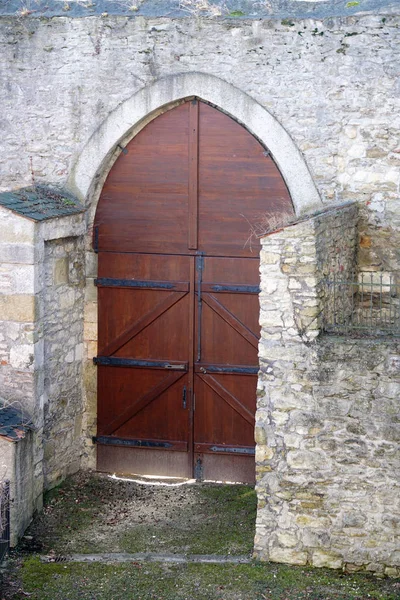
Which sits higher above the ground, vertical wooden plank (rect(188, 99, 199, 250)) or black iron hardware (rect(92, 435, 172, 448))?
vertical wooden plank (rect(188, 99, 199, 250))

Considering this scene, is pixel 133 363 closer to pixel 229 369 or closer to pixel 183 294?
pixel 183 294

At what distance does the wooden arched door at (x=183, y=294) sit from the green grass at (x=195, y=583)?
7.22 feet

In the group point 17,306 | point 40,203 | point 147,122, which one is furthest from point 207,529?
point 147,122

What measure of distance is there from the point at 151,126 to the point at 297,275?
9.89 ft

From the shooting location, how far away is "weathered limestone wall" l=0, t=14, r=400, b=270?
9273 mm

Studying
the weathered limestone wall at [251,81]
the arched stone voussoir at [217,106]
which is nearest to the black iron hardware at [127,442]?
the arched stone voussoir at [217,106]

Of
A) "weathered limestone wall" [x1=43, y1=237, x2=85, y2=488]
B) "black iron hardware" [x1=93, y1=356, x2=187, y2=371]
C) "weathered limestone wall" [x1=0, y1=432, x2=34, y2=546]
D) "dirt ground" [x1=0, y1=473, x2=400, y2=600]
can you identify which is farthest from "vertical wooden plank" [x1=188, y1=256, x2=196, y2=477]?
"weathered limestone wall" [x1=0, y1=432, x2=34, y2=546]

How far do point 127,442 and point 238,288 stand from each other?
2.11 metres

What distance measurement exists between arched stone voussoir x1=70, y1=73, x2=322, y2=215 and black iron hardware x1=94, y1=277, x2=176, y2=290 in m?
0.94

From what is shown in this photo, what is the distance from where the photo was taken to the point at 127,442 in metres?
10.3

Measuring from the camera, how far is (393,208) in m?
9.40

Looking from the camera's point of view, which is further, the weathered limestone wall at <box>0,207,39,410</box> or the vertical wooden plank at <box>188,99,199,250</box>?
the vertical wooden plank at <box>188,99,199,250</box>

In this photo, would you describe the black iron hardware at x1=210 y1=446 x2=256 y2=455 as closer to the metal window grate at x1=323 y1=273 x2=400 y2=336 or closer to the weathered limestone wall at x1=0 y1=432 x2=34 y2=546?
the metal window grate at x1=323 y1=273 x2=400 y2=336

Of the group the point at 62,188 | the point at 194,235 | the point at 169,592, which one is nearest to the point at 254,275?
the point at 194,235
